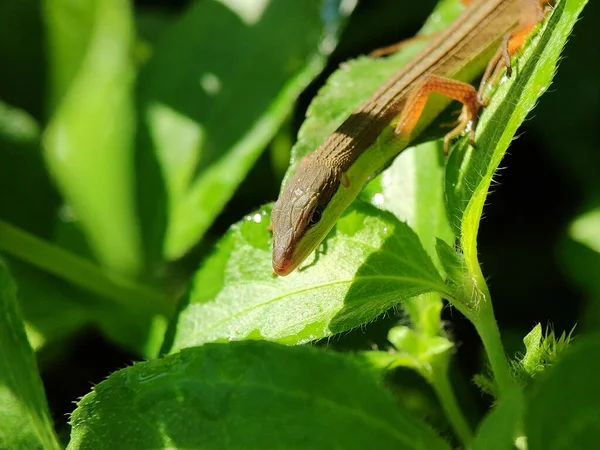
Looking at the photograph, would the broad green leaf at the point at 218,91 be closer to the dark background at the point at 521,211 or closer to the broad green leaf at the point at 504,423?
the dark background at the point at 521,211

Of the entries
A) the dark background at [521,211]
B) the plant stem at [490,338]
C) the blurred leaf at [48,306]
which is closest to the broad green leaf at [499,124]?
the plant stem at [490,338]

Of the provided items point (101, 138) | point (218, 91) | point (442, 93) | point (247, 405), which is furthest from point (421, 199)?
point (101, 138)

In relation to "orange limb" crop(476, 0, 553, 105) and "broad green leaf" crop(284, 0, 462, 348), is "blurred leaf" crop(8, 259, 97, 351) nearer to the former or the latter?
"broad green leaf" crop(284, 0, 462, 348)

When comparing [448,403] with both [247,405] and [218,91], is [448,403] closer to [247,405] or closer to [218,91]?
[247,405]

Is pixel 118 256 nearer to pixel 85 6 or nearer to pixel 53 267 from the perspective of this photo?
pixel 53 267

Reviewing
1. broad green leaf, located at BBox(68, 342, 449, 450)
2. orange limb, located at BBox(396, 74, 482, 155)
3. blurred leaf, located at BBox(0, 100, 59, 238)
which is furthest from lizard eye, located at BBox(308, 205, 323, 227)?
blurred leaf, located at BBox(0, 100, 59, 238)

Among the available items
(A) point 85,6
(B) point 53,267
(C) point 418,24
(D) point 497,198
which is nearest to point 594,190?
(D) point 497,198

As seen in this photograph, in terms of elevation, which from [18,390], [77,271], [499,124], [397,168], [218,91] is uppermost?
[499,124]

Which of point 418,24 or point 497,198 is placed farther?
point 418,24
